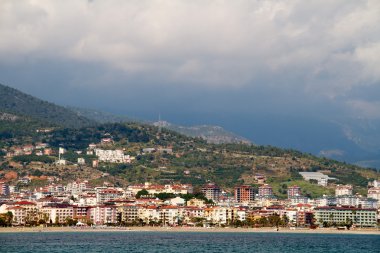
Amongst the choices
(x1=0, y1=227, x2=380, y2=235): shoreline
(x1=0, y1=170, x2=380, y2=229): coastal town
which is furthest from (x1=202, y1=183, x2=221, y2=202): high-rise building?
(x1=0, y1=227, x2=380, y2=235): shoreline

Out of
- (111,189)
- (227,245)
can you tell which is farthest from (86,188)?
(227,245)

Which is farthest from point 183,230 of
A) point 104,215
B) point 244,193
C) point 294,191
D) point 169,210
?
point 294,191

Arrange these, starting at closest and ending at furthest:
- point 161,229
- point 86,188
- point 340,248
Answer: point 340,248
point 161,229
point 86,188

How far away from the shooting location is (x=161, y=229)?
147625 millimetres

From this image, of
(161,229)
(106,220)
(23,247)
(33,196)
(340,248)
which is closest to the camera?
(23,247)

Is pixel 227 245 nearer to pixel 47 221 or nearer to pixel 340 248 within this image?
pixel 340 248

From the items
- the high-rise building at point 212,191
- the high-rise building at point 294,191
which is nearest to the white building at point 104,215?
the high-rise building at point 212,191

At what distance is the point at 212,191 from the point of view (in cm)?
19400

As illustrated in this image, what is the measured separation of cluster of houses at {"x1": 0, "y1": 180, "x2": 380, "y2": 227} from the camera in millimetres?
159000

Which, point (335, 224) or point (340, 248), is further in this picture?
point (335, 224)

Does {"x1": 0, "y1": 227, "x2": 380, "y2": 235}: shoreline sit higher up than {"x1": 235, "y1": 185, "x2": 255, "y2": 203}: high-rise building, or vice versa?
{"x1": 235, "y1": 185, "x2": 255, "y2": 203}: high-rise building

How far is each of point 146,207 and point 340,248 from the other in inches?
2548

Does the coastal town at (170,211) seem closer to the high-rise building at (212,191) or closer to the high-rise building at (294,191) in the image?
the high-rise building at (212,191)

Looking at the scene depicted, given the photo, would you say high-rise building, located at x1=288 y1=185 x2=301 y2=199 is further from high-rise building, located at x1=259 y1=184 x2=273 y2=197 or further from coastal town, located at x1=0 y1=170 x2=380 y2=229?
coastal town, located at x1=0 y1=170 x2=380 y2=229
